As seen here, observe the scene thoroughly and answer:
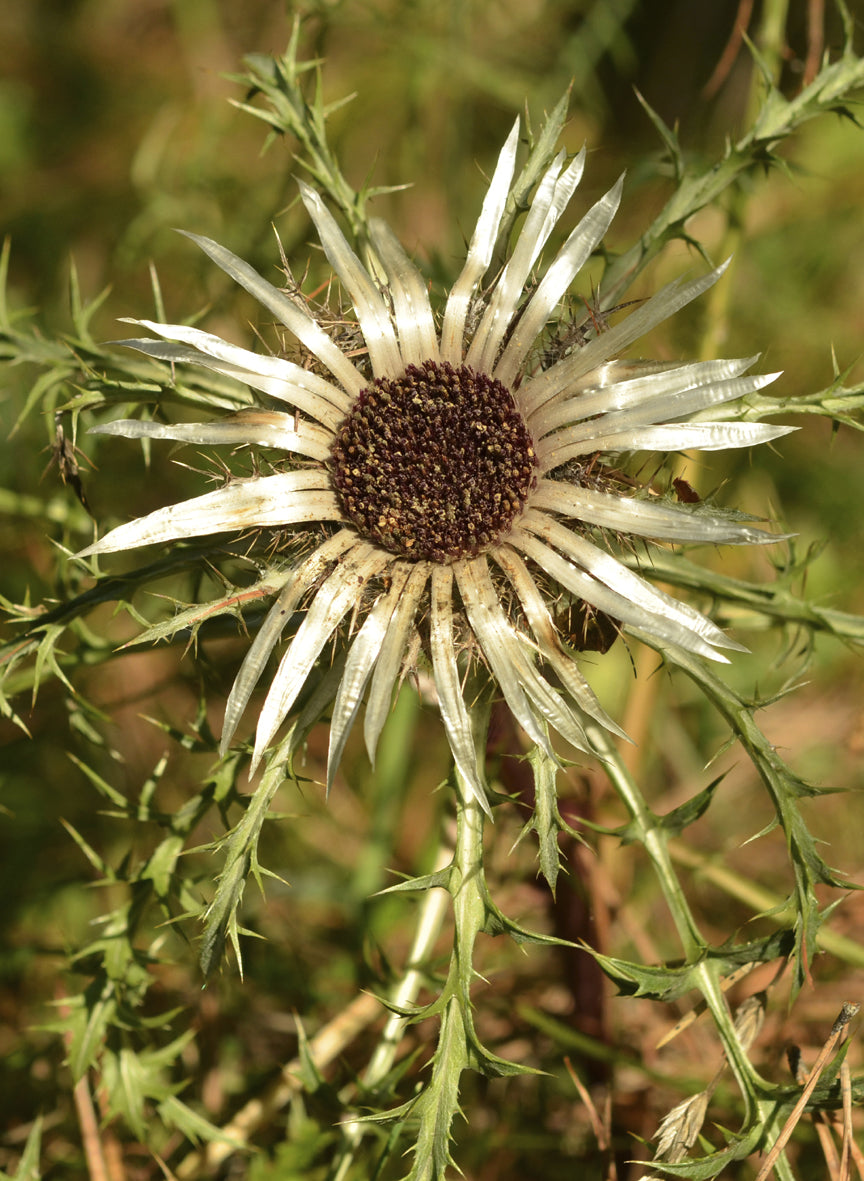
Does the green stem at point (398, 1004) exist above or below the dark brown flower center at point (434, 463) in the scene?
below

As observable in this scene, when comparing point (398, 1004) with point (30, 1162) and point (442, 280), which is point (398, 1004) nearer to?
point (30, 1162)

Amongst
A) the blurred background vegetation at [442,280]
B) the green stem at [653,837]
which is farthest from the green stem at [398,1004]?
the green stem at [653,837]

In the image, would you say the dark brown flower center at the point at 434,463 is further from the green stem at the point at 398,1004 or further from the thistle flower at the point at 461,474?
the green stem at the point at 398,1004

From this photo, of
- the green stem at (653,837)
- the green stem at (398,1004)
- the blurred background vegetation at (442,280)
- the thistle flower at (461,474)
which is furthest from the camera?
the blurred background vegetation at (442,280)

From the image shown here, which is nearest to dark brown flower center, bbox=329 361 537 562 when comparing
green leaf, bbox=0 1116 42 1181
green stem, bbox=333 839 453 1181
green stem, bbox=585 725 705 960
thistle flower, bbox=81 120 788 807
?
thistle flower, bbox=81 120 788 807

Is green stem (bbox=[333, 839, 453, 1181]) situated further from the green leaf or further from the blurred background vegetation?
the green leaf

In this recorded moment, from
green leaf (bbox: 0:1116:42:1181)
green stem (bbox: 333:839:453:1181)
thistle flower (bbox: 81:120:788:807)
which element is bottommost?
green leaf (bbox: 0:1116:42:1181)
